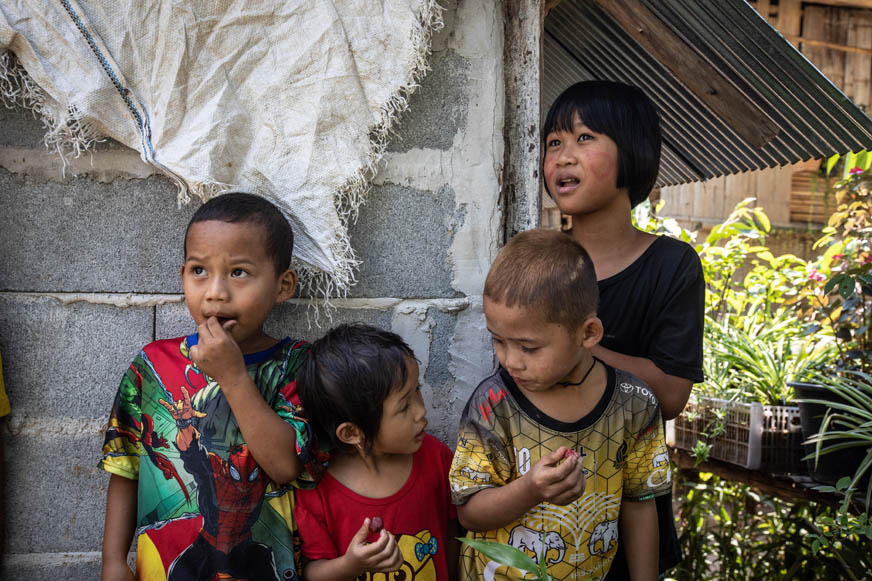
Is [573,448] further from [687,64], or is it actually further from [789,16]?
[789,16]

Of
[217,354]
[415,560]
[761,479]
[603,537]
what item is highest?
[217,354]

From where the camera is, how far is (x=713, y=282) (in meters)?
4.19

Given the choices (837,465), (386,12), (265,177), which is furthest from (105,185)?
(837,465)

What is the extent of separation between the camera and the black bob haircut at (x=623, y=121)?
1783mm

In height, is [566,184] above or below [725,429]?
above

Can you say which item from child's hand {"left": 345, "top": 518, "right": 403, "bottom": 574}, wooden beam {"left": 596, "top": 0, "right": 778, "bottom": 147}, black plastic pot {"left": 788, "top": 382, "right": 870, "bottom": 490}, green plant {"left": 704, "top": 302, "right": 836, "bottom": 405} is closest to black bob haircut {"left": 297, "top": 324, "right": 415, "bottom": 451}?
child's hand {"left": 345, "top": 518, "right": 403, "bottom": 574}

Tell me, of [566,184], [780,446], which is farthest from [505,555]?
[780,446]

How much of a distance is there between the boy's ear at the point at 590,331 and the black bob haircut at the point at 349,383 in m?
0.45

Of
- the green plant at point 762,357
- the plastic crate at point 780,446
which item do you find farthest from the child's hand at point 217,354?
the green plant at point 762,357

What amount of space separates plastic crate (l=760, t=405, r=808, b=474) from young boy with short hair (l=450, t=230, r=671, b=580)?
5.44 feet

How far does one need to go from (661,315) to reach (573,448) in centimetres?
43

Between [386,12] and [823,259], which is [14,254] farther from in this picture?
[823,259]

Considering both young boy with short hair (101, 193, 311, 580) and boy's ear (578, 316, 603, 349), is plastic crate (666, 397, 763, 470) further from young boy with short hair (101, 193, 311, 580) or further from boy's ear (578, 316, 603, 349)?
young boy with short hair (101, 193, 311, 580)

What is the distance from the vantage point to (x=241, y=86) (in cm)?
178
